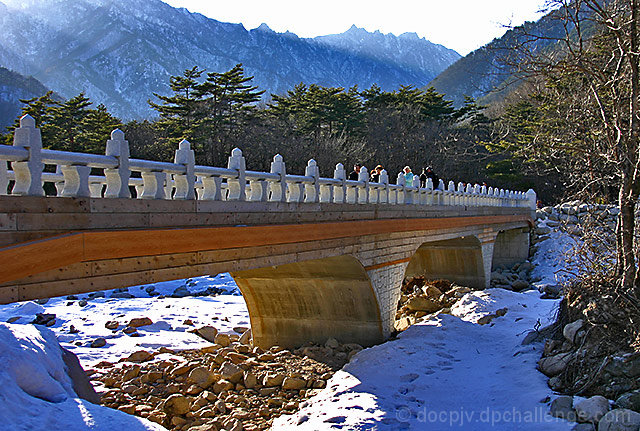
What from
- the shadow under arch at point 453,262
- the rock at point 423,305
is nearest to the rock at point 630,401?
the rock at point 423,305

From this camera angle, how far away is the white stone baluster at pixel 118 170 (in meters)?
7.22

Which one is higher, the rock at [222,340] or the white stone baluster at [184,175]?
the white stone baluster at [184,175]

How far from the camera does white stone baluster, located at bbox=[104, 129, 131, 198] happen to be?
7.22 meters

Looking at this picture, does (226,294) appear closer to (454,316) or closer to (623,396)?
(454,316)

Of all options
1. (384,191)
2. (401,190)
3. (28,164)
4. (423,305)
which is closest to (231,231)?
(28,164)

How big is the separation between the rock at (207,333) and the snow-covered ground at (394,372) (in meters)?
0.28

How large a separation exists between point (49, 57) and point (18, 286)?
184634 mm

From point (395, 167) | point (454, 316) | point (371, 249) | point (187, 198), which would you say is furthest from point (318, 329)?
point (395, 167)

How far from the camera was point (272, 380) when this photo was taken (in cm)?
1233

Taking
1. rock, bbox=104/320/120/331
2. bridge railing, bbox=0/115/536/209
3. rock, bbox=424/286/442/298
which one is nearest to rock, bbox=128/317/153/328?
rock, bbox=104/320/120/331

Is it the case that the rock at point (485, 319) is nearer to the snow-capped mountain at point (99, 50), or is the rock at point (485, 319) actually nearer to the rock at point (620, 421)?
the rock at point (620, 421)

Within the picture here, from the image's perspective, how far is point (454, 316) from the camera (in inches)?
684

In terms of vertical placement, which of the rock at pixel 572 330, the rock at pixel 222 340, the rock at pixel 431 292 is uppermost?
the rock at pixel 572 330

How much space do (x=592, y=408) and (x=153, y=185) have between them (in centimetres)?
735
